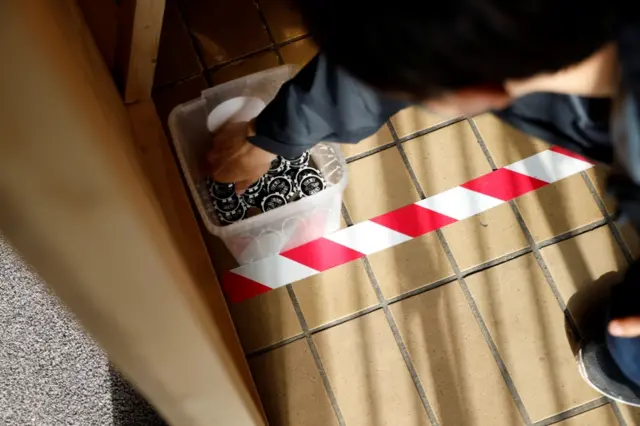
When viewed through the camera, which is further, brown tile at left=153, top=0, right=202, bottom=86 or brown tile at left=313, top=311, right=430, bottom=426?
brown tile at left=153, top=0, right=202, bottom=86

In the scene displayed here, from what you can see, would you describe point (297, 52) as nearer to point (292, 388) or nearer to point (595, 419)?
point (292, 388)

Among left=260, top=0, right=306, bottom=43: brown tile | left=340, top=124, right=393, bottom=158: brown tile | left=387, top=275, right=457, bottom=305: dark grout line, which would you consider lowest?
left=387, top=275, right=457, bottom=305: dark grout line

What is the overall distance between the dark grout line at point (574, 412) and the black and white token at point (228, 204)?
0.65 metres

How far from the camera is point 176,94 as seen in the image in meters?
1.31

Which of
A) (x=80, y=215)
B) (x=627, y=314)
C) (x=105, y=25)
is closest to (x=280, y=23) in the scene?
(x=105, y=25)

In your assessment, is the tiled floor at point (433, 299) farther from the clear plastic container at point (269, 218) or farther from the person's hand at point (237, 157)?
the person's hand at point (237, 157)

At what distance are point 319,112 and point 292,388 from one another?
1.83ft

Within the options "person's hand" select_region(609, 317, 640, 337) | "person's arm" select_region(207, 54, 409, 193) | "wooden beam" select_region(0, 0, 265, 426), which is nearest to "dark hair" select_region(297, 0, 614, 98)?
"wooden beam" select_region(0, 0, 265, 426)

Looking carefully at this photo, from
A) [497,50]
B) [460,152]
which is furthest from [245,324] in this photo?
[497,50]

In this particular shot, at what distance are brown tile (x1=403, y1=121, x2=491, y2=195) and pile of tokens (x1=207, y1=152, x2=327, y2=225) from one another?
8.5 inches

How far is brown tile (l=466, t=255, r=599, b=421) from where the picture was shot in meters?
1.17

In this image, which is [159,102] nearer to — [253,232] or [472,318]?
[253,232]

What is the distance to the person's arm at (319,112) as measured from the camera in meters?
0.78

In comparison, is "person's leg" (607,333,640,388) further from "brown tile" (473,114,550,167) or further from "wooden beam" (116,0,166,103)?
"wooden beam" (116,0,166,103)
